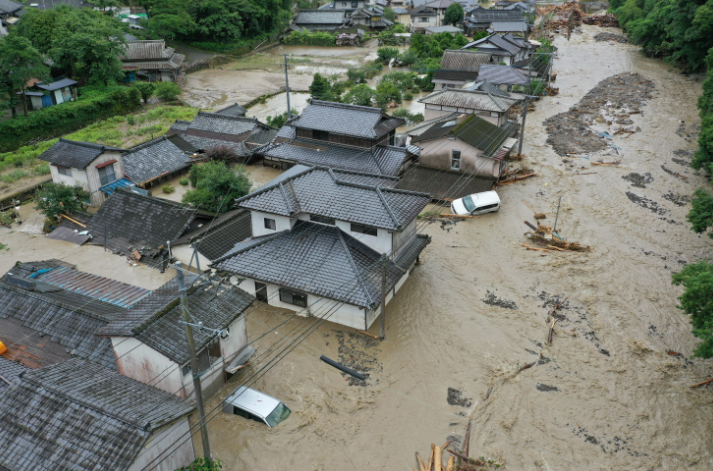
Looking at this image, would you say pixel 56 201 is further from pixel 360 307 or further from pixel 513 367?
pixel 513 367

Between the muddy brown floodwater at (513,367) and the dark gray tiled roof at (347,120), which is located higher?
the dark gray tiled roof at (347,120)

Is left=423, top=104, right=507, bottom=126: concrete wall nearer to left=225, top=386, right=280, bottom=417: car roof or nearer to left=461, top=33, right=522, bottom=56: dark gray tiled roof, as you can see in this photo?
left=461, top=33, right=522, bottom=56: dark gray tiled roof

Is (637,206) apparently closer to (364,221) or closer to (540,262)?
(540,262)

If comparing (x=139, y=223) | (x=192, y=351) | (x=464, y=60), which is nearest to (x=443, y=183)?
(x=139, y=223)

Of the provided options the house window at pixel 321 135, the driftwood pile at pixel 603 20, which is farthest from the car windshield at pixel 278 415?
the driftwood pile at pixel 603 20

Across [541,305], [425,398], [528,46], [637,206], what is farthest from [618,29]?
[425,398]

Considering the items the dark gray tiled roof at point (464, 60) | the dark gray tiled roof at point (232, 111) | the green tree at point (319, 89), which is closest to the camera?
the dark gray tiled roof at point (232, 111)

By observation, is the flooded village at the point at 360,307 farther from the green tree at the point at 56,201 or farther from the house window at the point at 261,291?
the green tree at the point at 56,201
